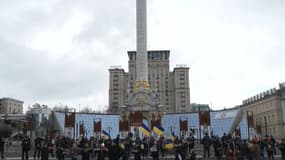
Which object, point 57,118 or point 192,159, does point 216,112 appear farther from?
point 192,159

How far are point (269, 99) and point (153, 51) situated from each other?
7970 centimetres

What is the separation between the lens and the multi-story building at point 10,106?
116 m

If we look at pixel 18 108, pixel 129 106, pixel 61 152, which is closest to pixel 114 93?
pixel 18 108

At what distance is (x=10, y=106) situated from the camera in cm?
A: 12112

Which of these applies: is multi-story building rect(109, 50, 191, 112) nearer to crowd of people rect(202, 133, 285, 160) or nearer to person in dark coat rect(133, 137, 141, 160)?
crowd of people rect(202, 133, 285, 160)

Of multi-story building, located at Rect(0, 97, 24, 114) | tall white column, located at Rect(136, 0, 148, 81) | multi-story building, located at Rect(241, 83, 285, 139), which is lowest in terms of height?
multi-story building, located at Rect(241, 83, 285, 139)

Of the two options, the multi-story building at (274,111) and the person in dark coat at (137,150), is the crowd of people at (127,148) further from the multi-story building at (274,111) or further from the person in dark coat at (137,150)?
the multi-story building at (274,111)

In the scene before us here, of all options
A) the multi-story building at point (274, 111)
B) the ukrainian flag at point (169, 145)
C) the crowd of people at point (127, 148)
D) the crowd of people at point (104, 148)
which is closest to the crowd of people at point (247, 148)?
the crowd of people at point (127, 148)

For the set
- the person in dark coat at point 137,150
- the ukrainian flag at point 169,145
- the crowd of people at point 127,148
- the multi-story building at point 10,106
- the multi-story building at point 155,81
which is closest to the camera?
the crowd of people at point 127,148

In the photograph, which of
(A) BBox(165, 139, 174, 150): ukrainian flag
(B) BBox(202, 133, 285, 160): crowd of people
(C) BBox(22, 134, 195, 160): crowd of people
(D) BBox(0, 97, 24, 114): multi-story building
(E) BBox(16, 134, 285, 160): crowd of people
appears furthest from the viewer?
(D) BBox(0, 97, 24, 114): multi-story building

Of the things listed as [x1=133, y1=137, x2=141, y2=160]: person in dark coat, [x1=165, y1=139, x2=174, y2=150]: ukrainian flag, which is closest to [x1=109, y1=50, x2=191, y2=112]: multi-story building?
[x1=165, y1=139, x2=174, y2=150]: ukrainian flag

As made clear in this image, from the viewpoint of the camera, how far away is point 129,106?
82188 mm

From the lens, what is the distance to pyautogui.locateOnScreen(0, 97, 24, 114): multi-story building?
116375 mm

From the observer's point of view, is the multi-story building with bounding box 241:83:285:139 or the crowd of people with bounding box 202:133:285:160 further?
the multi-story building with bounding box 241:83:285:139
